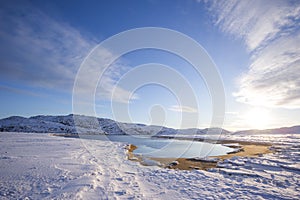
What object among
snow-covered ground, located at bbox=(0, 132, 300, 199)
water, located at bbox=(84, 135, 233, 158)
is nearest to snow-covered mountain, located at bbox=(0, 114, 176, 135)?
water, located at bbox=(84, 135, 233, 158)

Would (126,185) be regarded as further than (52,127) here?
No

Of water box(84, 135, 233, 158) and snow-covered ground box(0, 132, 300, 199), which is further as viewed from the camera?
water box(84, 135, 233, 158)

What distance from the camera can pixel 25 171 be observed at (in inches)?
329

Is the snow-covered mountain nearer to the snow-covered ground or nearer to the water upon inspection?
the water

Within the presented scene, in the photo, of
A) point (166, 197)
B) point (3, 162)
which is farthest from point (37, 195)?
point (3, 162)

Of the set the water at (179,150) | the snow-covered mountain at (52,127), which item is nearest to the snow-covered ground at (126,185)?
the water at (179,150)

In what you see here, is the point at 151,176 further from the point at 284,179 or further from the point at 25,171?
the point at 284,179

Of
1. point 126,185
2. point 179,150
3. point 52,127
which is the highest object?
point 52,127

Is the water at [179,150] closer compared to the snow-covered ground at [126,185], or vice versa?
the snow-covered ground at [126,185]

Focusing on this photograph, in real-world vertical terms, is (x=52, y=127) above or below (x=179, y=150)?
above

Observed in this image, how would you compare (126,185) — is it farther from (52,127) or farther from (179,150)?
(52,127)

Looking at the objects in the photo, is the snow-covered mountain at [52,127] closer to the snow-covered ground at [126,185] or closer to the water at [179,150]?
the water at [179,150]

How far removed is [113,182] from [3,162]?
7.38 m

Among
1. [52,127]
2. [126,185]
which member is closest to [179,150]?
[126,185]
